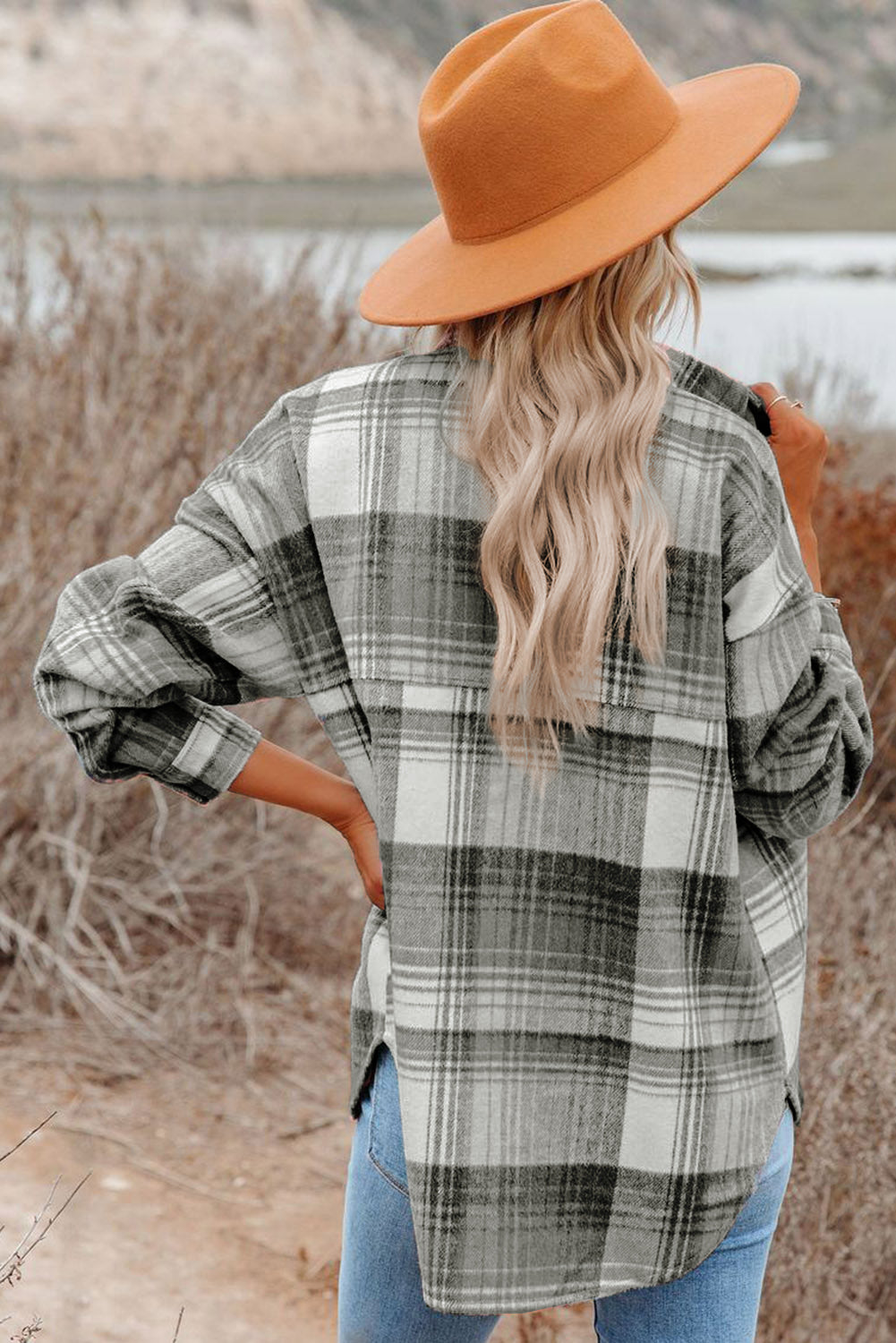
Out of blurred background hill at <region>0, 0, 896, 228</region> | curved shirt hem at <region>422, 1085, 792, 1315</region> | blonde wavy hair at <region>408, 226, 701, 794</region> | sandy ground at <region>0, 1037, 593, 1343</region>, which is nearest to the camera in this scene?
blonde wavy hair at <region>408, 226, 701, 794</region>

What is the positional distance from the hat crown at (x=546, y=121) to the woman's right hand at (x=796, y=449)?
25cm

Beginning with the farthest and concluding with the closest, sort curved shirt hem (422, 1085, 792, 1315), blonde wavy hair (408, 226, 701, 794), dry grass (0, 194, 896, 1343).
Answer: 1. dry grass (0, 194, 896, 1343)
2. curved shirt hem (422, 1085, 792, 1315)
3. blonde wavy hair (408, 226, 701, 794)

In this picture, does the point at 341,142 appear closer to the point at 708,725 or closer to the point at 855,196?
the point at 855,196

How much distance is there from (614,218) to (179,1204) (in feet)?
7.75

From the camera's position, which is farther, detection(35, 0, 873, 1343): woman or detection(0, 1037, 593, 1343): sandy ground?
detection(0, 1037, 593, 1343): sandy ground

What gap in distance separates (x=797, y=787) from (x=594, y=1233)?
431 millimetres

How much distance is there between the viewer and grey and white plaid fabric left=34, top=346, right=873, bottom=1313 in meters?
1.24

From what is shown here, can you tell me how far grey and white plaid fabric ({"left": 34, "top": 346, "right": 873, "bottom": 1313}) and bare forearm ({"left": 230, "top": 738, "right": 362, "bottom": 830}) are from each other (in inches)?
3.8

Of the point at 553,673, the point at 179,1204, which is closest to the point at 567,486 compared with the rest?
the point at 553,673

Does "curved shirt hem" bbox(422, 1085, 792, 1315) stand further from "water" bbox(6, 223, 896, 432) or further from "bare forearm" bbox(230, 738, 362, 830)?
"water" bbox(6, 223, 896, 432)

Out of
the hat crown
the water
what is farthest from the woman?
the water

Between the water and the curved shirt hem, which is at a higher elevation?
the water

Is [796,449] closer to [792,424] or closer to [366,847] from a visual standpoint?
[792,424]

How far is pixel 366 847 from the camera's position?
139 cm
